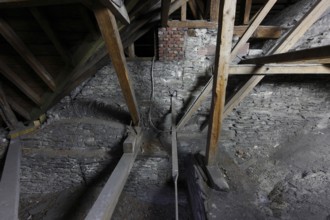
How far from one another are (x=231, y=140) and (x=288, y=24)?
7.48 ft

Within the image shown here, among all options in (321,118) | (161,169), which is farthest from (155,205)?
(321,118)

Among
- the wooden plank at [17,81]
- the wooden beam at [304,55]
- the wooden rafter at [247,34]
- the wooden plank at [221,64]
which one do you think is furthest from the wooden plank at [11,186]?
the wooden beam at [304,55]

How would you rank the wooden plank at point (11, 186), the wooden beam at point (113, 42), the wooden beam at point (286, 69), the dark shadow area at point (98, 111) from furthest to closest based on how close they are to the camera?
the dark shadow area at point (98, 111) < the wooden beam at point (286, 69) < the wooden plank at point (11, 186) < the wooden beam at point (113, 42)

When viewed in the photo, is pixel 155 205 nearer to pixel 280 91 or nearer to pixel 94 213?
pixel 94 213

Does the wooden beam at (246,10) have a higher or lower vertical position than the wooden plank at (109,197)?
higher

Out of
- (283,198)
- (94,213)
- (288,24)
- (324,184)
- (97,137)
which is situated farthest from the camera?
(97,137)

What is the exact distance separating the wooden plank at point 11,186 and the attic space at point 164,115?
0.11 ft

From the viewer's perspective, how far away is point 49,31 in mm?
2334

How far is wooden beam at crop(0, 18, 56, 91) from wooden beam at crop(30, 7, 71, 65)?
41 centimetres

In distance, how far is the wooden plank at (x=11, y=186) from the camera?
1.91 m

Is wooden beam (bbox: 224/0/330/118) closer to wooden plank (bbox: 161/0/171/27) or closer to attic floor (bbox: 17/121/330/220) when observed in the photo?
attic floor (bbox: 17/121/330/220)

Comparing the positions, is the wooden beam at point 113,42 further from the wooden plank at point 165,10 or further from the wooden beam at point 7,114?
the wooden beam at point 7,114

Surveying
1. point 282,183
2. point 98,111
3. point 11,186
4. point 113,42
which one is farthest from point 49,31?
point 282,183

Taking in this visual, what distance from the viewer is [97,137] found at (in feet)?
12.0
